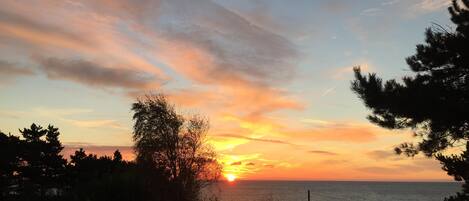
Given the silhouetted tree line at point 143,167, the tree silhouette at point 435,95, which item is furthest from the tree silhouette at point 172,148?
the tree silhouette at point 435,95

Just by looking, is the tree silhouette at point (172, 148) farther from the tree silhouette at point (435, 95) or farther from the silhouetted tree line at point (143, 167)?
the tree silhouette at point (435, 95)

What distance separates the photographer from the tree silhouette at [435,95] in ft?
53.1

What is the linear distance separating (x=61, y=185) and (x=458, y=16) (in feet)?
162

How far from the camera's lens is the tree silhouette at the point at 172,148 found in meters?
33.2

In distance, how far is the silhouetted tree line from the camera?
89.4 ft

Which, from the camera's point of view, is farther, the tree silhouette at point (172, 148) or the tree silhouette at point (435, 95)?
the tree silhouette at point (172, 148)

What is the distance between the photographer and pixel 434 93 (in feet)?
53.4

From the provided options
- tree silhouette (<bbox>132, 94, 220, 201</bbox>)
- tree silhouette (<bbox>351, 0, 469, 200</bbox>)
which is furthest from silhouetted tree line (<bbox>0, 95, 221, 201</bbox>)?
tree silhouette (<bbox>351, 0, 469, 200</bbox>)

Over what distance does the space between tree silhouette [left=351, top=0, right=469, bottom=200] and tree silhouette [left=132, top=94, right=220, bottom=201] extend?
56.2 ft

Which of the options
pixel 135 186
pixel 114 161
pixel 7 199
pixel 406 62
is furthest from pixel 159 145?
pixel 114 161

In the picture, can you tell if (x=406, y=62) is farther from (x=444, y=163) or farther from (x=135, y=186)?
(x=135, y=186)

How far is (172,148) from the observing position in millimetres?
34531

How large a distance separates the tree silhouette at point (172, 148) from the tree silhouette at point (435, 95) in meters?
17.1

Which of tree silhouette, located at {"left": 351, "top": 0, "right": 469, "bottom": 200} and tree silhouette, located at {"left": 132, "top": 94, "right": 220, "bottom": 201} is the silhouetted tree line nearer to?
tree silhouette, located at {"left": 132, "top": 94, "right": 220, "bottom": 201}
